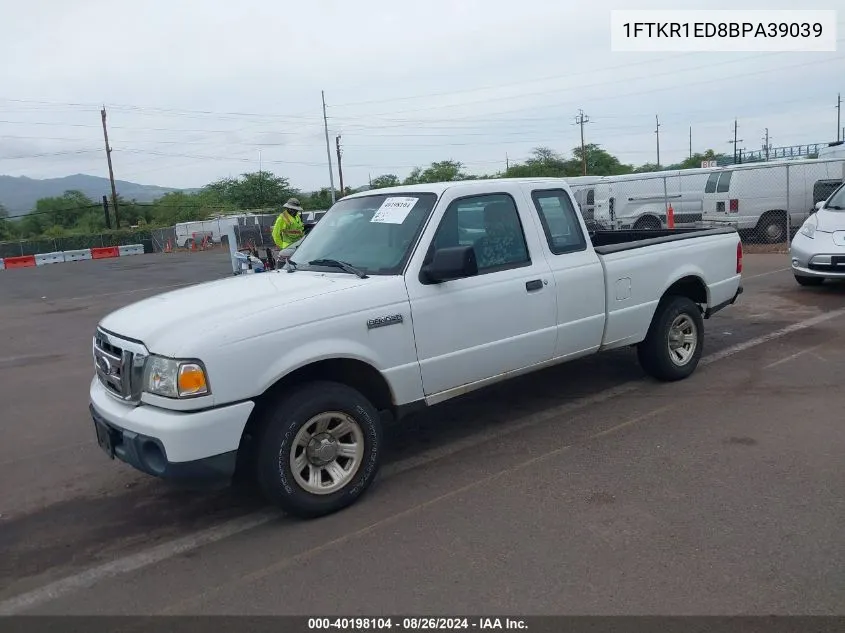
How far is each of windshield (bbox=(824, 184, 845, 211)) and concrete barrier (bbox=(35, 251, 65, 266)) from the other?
34240 mm

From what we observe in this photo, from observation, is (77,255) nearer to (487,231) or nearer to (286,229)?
(286,229)

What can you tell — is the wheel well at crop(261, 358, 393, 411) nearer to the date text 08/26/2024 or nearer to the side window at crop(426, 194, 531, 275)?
the side window at crop(426, 194, 531, 275)

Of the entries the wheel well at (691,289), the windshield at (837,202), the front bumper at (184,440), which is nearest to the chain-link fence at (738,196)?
the windshield at (837,202)

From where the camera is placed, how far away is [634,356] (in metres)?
7.50

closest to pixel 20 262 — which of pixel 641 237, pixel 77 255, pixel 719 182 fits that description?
pixel 77 255

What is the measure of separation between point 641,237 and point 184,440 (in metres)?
A: 5.20

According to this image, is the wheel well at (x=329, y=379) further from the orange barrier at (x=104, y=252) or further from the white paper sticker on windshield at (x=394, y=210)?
the orange barrier at (x=104, y=252)

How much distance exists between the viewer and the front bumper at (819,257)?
32.9ft

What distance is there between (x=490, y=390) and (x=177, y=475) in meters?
3.45

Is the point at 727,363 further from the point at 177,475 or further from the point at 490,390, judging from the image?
the point at 177,475

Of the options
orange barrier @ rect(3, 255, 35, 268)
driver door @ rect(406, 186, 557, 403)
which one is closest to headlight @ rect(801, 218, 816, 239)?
driver door @ rect(406, 186, 557, 403)

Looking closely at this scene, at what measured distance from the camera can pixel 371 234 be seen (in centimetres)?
502

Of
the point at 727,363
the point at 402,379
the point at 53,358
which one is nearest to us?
the point at 402,379

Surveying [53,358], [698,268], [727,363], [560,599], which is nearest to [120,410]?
[560,599]
